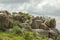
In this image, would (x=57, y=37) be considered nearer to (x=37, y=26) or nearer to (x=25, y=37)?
(x=37, y=26)

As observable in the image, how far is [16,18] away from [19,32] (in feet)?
98.1

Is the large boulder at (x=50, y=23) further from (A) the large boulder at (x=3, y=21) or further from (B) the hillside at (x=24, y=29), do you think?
(A) the large boulder at (x=3, y=21)

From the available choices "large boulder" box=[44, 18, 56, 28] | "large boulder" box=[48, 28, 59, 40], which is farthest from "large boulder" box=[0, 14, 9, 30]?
"large boulder" box=[44, 18, 56, 28]

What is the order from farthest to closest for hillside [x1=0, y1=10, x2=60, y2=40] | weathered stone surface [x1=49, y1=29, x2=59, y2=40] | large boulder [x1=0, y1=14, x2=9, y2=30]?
weathered stone surface [x1=49, y1=29, x2=59, y2=40] < large boulder [x1=0, y1=14, x2=9, y2=30] < hillside [x1=0, y1=10, x2=60, y2=40]

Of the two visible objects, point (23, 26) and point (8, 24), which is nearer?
point (8, 24)

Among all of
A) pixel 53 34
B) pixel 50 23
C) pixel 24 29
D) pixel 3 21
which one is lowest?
pixel 53 34

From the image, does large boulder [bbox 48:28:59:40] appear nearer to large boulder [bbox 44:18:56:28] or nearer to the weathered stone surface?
the weathered stone surface

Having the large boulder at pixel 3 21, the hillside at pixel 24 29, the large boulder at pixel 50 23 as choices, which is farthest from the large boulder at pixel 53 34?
the large boulder at pixel 3 21

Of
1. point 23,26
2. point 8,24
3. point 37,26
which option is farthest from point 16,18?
point 8,24

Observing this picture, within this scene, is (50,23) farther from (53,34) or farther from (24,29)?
(24,29)


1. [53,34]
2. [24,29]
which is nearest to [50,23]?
[53,34]

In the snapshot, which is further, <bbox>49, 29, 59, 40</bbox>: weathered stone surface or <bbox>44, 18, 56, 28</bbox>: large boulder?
<bbox>44, 18, 56, 28</bbox>: large boulder

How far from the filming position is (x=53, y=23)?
367 feet

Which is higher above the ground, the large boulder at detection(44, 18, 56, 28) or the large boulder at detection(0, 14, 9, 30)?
the large boulder at detection(0, 14, 9, 30)
